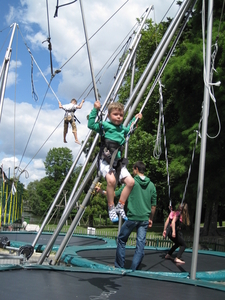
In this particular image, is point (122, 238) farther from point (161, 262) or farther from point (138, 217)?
point (161, 262)

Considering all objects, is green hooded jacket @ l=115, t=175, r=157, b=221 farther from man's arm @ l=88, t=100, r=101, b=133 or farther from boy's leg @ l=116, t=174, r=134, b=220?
man's arm @ l=88, t=100, r=101, b=133

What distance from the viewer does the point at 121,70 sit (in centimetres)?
658

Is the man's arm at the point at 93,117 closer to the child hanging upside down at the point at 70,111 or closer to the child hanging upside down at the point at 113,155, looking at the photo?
the child hanging upside down at the point at 113,155

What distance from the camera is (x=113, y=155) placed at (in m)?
3.16

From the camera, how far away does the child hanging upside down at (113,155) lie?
10.4ft

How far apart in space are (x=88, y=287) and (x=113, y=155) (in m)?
1.15

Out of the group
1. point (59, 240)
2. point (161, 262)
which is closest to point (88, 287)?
point (161, 262)

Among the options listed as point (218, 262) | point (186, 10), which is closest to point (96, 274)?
point (218, 262)

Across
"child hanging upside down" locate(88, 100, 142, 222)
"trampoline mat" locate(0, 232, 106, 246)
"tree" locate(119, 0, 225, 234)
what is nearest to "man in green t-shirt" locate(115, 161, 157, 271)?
"child hanging upside down" locate(88, 100, 142, 222)

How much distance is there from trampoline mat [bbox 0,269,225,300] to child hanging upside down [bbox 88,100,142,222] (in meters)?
0.64

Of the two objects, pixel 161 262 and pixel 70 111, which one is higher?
pixel 70 111

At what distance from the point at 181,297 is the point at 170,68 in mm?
8720

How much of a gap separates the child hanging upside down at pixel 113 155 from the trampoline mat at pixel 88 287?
64 cm

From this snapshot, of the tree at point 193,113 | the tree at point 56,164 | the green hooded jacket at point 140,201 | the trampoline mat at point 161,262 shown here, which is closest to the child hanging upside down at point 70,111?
the trampoline mat at point 161,262
